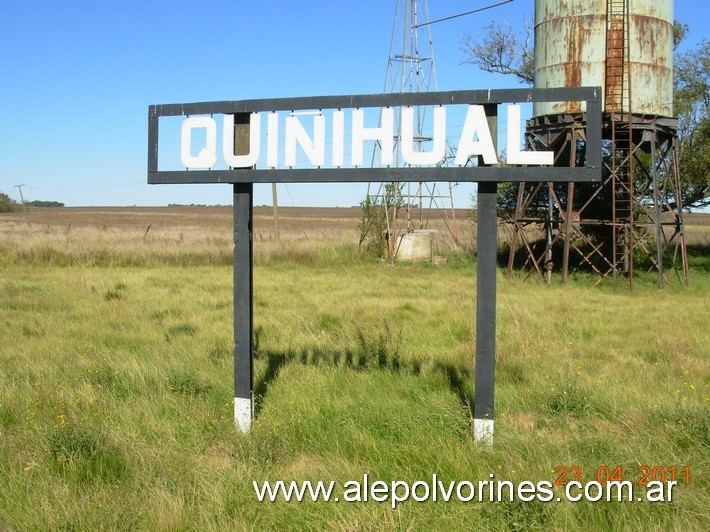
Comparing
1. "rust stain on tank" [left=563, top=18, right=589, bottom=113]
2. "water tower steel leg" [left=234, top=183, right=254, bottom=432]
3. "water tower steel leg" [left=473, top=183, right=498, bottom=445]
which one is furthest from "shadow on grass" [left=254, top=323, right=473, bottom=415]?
"rust stain on tank" [left=563, top=18, right=589, bottom=113]

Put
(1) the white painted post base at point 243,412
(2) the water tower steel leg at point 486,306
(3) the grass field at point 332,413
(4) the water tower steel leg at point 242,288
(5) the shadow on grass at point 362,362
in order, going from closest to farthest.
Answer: (3) the grass field at point 332,413 → (2) the water tower steel leg at point 486,306 → (1) the white painted post base at point 243,412 → (4) the water tower steel leg at point 242,288 → (5) the shadow on grass at point 362,362

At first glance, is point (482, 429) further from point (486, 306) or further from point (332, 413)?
point (332, 413)

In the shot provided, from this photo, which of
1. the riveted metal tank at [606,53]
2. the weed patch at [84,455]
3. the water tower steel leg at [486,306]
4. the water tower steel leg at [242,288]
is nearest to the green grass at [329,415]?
the weed patch at [84,455]

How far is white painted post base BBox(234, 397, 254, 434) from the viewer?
20.5ft

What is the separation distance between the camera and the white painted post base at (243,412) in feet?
20.5

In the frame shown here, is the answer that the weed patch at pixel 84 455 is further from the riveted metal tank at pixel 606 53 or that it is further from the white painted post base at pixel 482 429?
the riveted metal tank at pixel 606 53

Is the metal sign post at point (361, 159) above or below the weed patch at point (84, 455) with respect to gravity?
above

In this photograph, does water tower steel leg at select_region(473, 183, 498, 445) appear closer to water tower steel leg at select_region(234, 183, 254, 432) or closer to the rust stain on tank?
water tower steel leg at select_region(234, 183, 254, 432)

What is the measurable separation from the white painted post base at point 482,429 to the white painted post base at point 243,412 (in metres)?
1.89

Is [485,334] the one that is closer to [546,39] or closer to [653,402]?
[653,402]

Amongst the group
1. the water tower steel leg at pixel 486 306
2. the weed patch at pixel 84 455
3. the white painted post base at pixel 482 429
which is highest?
the water tower steel leg at pixel 486 306

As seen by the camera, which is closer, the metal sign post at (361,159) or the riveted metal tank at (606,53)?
the metal sign post at (361,159)

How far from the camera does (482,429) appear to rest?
5691mm

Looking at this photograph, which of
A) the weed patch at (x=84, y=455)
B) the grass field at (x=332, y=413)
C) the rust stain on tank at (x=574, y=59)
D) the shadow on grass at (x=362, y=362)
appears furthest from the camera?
the rust stain on tank at (x=574, y=59)
